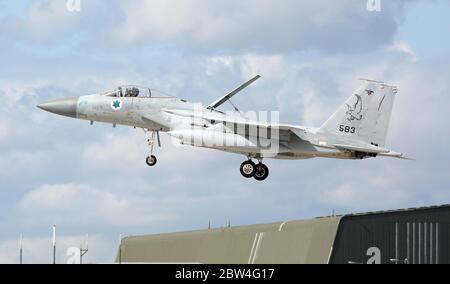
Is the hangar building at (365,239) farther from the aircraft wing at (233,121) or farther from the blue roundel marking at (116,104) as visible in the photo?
the blue roundel marking at (116,104)

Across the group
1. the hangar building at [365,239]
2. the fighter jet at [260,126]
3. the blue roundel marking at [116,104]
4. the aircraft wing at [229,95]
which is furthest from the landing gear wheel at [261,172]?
the blue roundel marking at [116,104]

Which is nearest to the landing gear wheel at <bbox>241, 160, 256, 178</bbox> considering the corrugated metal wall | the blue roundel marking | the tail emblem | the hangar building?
the tail emblem

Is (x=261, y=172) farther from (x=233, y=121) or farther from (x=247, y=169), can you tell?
(x=233, y=121)

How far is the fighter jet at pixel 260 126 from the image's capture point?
55000 millimetres

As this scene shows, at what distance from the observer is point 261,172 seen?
55406 millimetres

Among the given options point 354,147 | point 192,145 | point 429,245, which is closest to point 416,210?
point 429,245

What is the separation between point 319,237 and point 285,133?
7.86 metres

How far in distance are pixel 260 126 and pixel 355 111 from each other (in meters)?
4.45

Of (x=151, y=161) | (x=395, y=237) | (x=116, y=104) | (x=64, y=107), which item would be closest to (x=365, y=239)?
(x=395, y=237)
